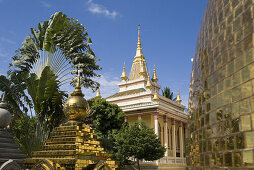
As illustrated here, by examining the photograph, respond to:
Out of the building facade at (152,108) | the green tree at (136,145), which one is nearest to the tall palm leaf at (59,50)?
the green tree at (136,145)

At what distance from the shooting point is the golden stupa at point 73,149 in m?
6.50

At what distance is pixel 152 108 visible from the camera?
31.5m

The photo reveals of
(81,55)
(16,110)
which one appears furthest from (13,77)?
(81,55)

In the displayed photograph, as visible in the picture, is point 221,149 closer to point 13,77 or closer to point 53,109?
point 53,109

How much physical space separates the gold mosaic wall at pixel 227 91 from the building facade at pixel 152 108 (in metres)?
25.6

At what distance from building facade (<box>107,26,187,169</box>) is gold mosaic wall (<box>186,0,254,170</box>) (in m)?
25.6

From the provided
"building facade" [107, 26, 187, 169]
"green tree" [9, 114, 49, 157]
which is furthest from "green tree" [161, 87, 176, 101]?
"green tree" [9, 114, 49, 157]

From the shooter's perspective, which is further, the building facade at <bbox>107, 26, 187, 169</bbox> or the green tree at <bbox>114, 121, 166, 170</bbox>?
the building facade at <bbox>107, 26, 187, 169</bbox>

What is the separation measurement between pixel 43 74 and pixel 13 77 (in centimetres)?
213

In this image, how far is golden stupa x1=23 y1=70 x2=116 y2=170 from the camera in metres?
6.50

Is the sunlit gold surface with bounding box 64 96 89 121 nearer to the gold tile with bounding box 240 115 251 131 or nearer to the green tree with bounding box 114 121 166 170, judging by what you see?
the gold tile with bounding box 240 115 251 131

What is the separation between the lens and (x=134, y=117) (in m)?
34.8

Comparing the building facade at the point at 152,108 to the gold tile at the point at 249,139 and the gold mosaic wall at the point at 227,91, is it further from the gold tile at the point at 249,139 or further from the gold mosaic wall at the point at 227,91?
the gold tile at the point at 249,139

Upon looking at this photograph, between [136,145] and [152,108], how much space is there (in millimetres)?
8927
